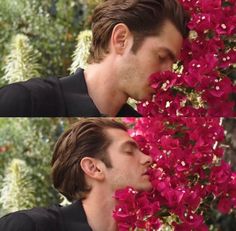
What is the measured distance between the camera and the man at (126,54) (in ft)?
7.16

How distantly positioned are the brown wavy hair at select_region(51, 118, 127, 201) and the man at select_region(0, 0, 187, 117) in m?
0.07

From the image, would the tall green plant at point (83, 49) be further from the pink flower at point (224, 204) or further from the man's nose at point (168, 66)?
the pink flower at point (224, 204)

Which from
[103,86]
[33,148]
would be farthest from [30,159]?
[103,86]

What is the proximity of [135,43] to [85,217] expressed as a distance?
0.56 m

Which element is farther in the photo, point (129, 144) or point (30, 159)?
point (30, 159)

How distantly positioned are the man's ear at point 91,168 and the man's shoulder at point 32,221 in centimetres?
14

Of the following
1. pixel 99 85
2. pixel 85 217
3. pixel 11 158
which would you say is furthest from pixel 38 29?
pixel 85 217

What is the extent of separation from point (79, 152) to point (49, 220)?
0.22 metres

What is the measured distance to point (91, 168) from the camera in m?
2.08

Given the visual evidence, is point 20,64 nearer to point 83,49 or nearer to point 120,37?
point 83,49

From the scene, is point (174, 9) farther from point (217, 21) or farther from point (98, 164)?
point (98, 164)

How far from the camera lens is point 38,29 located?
341 cm

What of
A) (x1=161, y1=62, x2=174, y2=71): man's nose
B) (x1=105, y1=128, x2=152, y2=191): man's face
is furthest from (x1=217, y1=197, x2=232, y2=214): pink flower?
(x1=161, y1=62, x2=174, y2=71): man's nose

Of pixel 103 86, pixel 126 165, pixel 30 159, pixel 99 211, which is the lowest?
pixel 30 159
